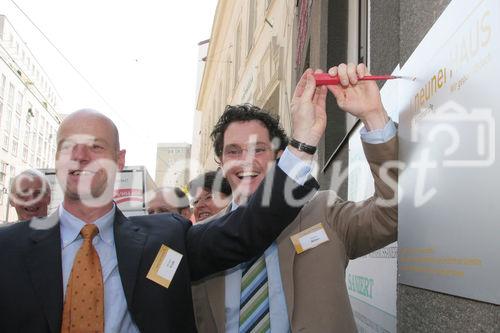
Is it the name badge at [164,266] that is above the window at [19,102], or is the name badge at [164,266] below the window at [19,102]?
below

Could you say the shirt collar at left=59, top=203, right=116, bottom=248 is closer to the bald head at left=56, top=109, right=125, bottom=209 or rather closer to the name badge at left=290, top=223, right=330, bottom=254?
the bald head at left=56, top=109, right=125, bottom=209

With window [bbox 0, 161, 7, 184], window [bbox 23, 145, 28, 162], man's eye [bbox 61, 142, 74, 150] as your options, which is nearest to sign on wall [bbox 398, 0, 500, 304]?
man's eye [bbox 61, 142, 74, 150]

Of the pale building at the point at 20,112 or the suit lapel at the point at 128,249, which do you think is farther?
the pale building at the point at 20,112

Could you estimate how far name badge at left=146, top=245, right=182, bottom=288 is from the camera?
2.00 m

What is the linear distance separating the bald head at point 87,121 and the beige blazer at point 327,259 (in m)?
0.75

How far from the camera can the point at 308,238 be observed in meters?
1.99

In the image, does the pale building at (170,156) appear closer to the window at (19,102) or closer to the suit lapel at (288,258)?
the window at (19,102)

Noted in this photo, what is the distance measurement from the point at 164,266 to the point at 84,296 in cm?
32

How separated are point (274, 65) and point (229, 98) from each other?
28.8ft

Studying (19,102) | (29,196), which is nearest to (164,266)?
(29,196)

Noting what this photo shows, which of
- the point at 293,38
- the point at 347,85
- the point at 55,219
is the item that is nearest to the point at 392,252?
the point at 347,85

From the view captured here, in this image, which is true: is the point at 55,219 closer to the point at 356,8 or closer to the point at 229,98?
the point at 356,8

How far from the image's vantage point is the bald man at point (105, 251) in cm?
184

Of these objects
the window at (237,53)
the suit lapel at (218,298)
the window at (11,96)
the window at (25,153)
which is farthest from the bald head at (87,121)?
the window at (25,153)
